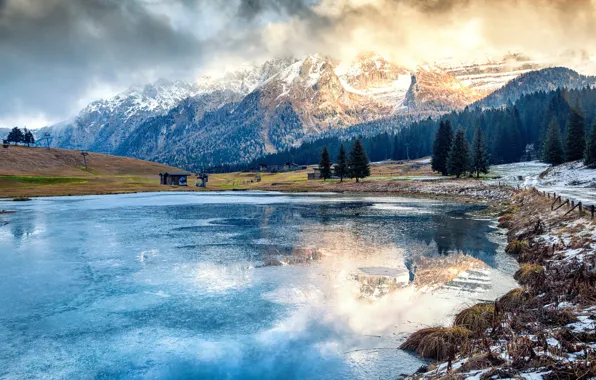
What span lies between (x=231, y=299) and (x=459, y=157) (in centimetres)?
9285

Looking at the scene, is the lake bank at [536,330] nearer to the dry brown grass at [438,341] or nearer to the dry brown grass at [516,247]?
the dry brown grass at [438,341]

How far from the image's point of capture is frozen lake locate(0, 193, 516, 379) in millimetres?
11664

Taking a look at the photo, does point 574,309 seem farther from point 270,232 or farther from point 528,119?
point 528,119

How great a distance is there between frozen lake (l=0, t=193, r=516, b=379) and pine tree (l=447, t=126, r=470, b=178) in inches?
2766

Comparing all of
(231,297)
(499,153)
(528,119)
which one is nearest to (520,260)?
(231,297)

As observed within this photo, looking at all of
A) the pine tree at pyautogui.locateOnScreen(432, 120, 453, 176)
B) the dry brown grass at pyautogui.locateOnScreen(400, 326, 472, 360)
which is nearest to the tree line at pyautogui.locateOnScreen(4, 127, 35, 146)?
the pine tree at pyautogui.locateOnScreen(432, 120, 453, 176)

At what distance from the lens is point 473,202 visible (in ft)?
216

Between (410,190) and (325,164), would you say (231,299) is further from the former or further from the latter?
(325,164)

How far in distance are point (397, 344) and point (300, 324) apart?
11.0ft

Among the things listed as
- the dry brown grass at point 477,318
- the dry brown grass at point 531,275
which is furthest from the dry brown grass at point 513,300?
the dry brown grass at point 531,275

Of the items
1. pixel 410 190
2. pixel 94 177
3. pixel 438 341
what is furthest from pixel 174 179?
pixel 438 341

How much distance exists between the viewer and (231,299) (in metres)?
17.1

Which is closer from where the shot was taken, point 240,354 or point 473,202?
point 240,354

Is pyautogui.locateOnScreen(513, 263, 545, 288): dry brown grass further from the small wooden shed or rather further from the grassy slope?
the small wooden shed
